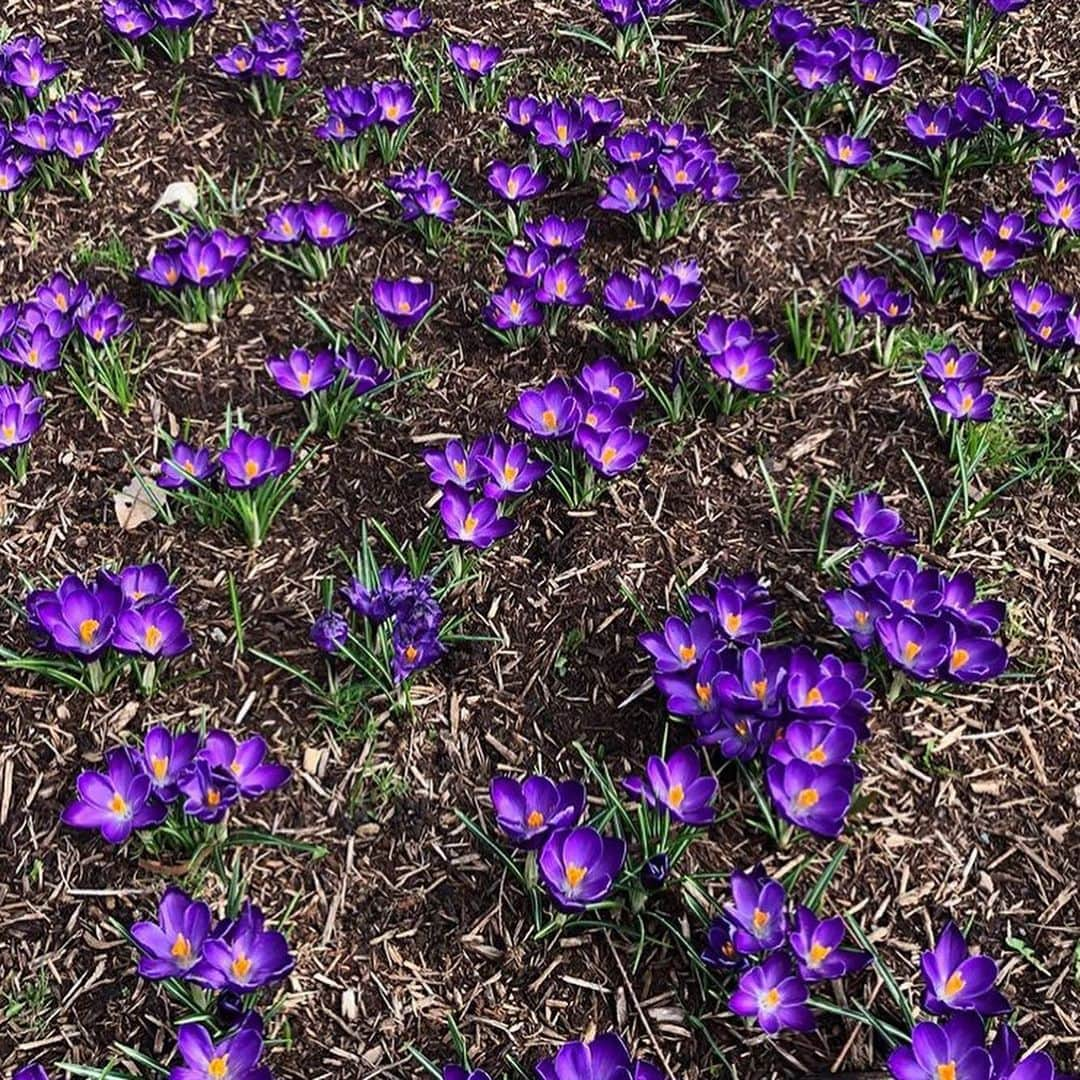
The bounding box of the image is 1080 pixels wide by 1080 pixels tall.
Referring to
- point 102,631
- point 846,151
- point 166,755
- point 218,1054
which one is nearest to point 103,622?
point 102,631

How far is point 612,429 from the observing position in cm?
278

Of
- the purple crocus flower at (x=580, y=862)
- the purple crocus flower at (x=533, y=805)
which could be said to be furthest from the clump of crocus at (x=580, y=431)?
the purple crocus flower at (x=580, y=862)

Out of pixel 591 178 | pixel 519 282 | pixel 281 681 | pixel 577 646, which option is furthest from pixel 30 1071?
pixel 591 178

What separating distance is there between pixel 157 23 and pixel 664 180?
1.84 m

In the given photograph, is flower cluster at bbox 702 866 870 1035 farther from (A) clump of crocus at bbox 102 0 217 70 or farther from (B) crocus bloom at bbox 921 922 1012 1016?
(A) clump of crocus at bbox 102 0 217 70

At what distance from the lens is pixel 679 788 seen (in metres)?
2.21

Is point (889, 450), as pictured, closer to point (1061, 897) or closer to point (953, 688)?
point (953, 688)

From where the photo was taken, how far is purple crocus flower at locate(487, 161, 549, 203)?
338 cm

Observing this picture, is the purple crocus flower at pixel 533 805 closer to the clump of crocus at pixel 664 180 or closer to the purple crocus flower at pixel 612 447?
the purple crocus flower at pixel 612 447

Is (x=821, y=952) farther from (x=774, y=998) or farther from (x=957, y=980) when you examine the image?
(x=957, y=980)

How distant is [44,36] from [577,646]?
3.03 metres

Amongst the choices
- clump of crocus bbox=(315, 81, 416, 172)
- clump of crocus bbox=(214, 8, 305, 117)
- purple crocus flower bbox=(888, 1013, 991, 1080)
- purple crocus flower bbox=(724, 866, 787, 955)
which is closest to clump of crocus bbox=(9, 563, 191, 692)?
purple crocus flower bbox=(724, 866, 787, 955)

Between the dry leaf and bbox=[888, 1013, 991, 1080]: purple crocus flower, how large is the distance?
6.13 ft

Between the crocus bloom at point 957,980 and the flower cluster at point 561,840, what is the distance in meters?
0.53
